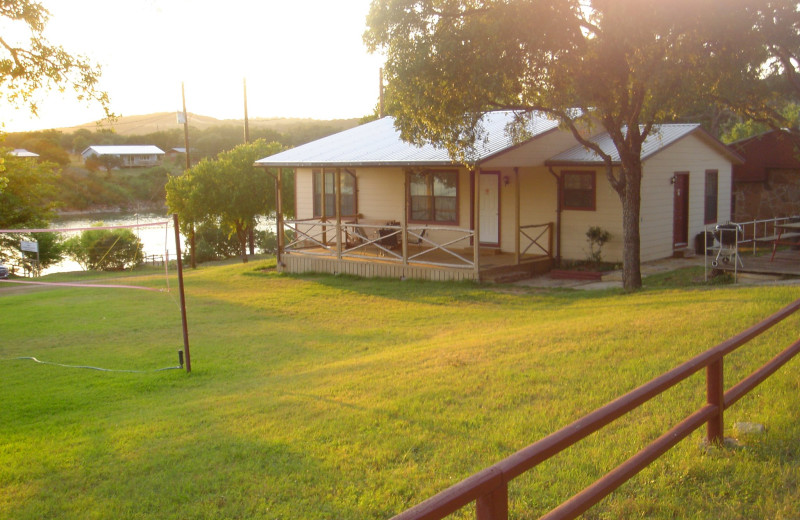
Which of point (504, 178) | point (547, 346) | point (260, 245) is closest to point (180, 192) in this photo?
point (260, 245)

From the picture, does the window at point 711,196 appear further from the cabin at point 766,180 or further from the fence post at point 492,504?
the fence post at point 492,504

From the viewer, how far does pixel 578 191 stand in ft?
62.3

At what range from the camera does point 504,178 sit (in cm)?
1995

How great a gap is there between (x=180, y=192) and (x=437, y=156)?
→ 16352mm

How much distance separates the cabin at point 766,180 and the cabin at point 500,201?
9.97ft

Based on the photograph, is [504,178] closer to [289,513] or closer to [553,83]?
[553,83]

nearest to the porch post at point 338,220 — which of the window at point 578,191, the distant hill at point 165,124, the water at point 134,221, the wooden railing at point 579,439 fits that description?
the window at point 578,191

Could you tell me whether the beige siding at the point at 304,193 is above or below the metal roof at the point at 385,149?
below

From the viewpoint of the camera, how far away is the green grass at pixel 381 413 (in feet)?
15.5

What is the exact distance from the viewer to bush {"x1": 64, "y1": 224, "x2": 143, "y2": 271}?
116ft

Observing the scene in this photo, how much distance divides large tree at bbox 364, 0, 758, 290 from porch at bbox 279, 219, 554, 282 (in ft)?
11.4

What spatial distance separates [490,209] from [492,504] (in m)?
18.0

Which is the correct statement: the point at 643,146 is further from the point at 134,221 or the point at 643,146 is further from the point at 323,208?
the point at 134,221

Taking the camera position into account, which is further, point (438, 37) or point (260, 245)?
point (260, 245)
